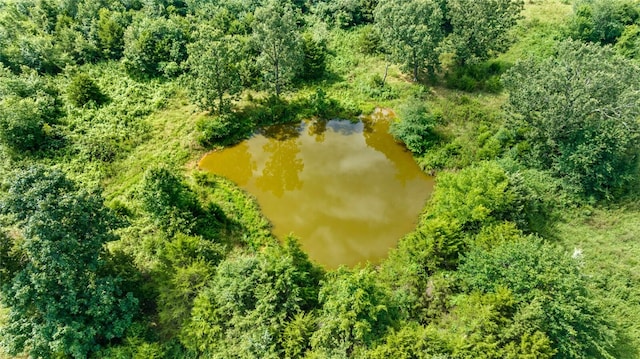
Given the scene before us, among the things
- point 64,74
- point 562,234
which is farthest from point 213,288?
point 64,74

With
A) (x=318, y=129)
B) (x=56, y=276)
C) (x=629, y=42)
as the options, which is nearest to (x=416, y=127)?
(x=318, y=129)

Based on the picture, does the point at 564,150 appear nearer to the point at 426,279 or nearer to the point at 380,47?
the point at 426,279

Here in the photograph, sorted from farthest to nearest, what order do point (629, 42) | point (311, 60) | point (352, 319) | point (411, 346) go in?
point (311, 60)
point (629, 42)
point (352, 319)
point (411, 346)

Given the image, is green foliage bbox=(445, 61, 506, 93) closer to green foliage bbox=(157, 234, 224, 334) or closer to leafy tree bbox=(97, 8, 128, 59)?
green foliage bbox=(157, 234, 224, 334)

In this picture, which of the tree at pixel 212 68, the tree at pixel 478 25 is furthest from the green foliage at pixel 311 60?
the tree at pixel 478 25

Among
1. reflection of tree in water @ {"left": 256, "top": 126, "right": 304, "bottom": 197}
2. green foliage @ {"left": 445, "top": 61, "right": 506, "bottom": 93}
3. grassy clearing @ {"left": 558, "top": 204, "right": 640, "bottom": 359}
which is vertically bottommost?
grassy clearing @ {"left": 558, "top": 204, "right": 640, "bottom": 359}

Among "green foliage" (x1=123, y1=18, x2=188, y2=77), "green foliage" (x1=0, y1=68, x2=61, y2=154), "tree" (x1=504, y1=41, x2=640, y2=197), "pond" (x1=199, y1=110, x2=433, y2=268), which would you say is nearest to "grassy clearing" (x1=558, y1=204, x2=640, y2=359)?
"tree" (x1=504, y1=41, x2=640, y2=197)

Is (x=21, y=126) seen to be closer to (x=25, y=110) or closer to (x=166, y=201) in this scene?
(x=25, y=110)

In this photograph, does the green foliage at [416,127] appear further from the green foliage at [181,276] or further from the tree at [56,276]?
the tree at [56,276]
